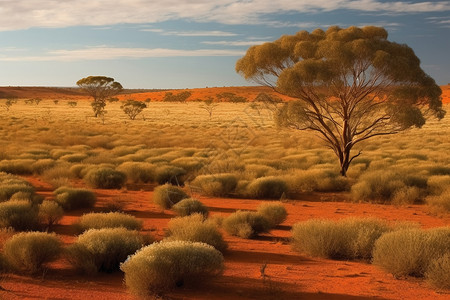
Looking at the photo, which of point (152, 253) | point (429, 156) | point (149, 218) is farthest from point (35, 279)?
point (429, 156)

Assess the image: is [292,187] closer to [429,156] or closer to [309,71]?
[309,71]

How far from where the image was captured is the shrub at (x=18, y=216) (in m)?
10.4

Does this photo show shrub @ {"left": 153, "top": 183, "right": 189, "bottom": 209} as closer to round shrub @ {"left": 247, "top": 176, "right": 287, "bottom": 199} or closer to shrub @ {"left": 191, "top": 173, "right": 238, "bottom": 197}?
shrub @ {"left": 191, "top": 173, "right": 238, "bottom": 197}

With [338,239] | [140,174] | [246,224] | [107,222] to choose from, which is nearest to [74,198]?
[107,222]

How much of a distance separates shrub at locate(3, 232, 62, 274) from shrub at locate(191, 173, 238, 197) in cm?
941

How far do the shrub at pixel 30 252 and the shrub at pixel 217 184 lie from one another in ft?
30.9

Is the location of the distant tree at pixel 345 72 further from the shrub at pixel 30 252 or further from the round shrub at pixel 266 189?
the shrub at pixel 30 252

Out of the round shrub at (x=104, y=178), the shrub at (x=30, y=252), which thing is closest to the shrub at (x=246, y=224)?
the shrub at (x=30, y=252)

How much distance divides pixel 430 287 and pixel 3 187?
1221 centimetres

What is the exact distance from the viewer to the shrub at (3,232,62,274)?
766 centimetres

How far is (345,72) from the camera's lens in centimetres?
1689

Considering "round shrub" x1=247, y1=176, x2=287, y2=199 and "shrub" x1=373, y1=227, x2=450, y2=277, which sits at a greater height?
"shrub" x1=373, y1=227, x2=450, y2=277

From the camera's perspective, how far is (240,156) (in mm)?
27203

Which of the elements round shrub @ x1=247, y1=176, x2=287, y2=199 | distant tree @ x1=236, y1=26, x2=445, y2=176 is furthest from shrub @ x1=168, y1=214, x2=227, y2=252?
distant tree @ x1=236, y1=26, x2=445, y2=176
